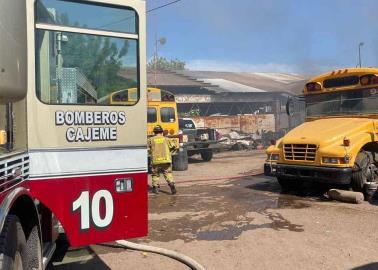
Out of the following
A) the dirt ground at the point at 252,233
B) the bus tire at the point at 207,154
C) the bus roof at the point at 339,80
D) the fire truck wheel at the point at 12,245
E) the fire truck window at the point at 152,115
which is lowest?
the dirt ground at the point at 252,233

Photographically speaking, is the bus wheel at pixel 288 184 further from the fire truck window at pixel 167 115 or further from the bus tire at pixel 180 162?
the fire truck window at pixel 167 115

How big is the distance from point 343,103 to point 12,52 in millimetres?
9270

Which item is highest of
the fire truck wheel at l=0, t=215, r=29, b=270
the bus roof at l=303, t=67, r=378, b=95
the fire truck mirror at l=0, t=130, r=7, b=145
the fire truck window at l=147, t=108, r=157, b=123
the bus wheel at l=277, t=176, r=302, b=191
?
the bus roof at l=303, t=67, r=378, b=95

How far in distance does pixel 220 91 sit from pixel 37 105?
31038 mm

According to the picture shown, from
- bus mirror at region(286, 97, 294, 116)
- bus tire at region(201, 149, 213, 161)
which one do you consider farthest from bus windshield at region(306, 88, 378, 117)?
bus tire at region(201, 149, 213, 161)

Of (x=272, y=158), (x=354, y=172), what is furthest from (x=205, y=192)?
(x=354, y=172)

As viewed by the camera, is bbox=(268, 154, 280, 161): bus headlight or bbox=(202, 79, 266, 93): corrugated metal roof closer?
bbox=(268, 154, 280, 161): bus headlight

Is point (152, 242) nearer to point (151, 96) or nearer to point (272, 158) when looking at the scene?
point (272, 158)

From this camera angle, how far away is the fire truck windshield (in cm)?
419

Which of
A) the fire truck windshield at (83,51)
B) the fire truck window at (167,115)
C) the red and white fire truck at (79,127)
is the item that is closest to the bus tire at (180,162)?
the fire truck window at (167,115)

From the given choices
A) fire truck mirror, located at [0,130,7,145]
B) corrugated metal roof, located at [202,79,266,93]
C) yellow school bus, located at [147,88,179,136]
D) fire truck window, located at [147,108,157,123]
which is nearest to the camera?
fire truck mirror, located at [0,130,7,145]

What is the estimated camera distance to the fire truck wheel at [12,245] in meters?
2.98

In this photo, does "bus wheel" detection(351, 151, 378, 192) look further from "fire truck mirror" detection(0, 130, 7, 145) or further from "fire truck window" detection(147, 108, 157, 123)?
"fire truck window" detection(147, 108, 157, 123)

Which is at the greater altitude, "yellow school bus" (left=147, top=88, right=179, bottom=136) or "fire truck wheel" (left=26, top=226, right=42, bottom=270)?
"yellow school bus" (left=147, top=88, right=179, bottom=136)
